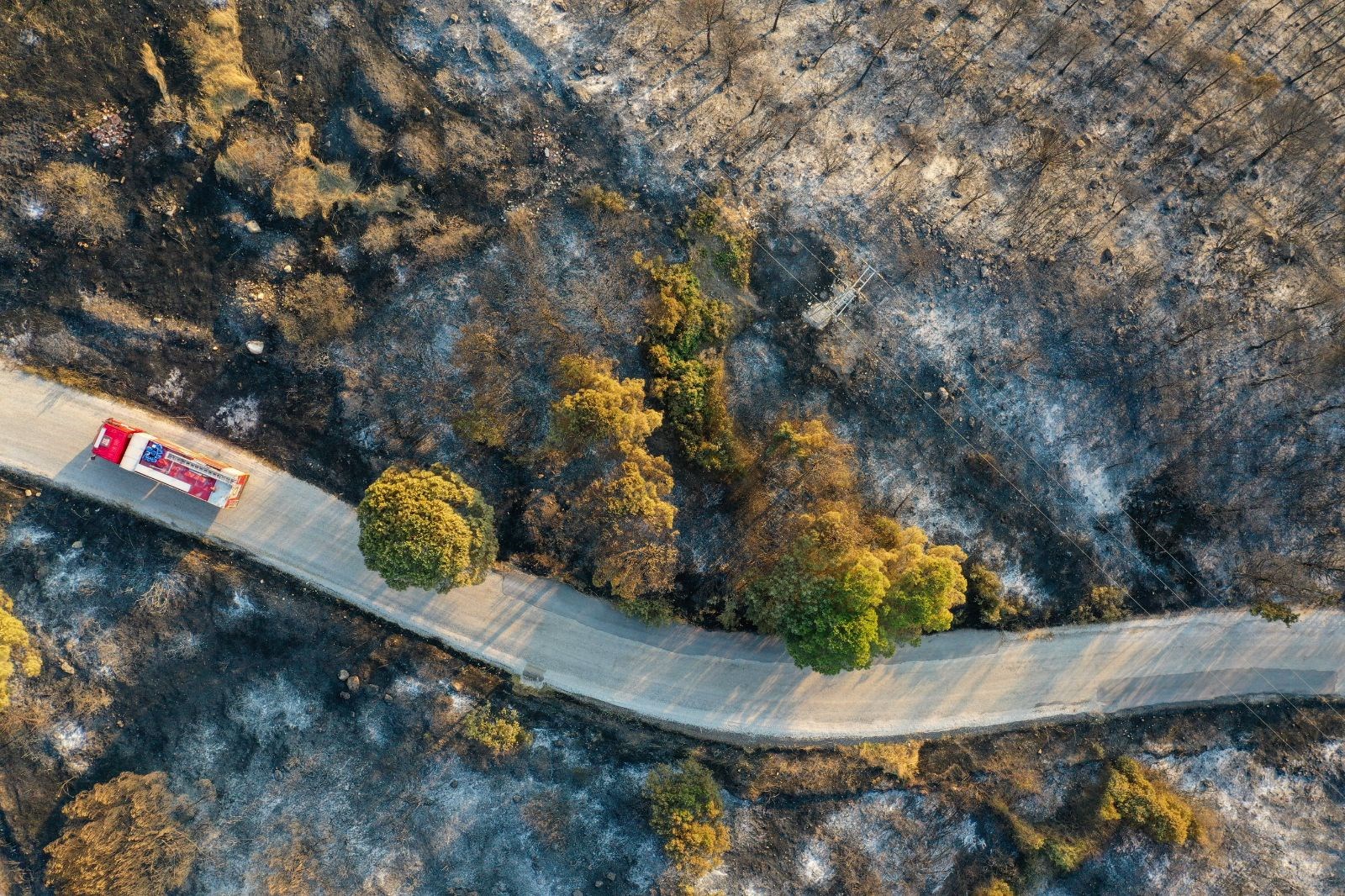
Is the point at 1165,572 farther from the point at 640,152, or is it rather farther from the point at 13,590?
the point at 13,590

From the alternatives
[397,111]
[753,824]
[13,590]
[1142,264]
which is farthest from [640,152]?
[13,590]

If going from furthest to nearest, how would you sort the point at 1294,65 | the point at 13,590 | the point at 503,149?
1. the point at 1294,65
2. the point at 503,149
3. the point at 13,590

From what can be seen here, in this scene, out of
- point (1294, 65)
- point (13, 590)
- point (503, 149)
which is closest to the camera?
point (13, 590)

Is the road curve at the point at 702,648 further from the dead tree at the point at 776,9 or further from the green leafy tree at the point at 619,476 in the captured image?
the dead tree at the point at 776,9

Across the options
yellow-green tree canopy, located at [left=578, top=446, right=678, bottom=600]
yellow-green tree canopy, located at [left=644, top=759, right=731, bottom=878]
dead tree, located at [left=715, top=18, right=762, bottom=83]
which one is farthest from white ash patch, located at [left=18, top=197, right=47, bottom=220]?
yellow-green tree canopy, located at [left=644, top=759, right=731, bottom=878]

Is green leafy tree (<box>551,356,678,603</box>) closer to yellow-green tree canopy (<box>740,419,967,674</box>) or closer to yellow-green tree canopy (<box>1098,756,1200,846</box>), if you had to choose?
yellow-green tree canopy (<box>740,419,967,674</box>)

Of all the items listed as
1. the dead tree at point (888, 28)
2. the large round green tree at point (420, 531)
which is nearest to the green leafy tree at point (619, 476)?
the large round green tree at point (420, 531)

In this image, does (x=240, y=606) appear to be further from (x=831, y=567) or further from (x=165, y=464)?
(x=831, y=567)
